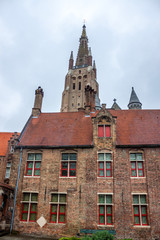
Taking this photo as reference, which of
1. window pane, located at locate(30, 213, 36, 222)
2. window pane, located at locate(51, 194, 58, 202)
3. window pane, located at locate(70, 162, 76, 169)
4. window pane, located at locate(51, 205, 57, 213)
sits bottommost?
window pane, located at locate(30, 213, 36, 222)

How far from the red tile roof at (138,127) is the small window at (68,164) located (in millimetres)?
4116

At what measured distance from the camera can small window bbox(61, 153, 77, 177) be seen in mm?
17277

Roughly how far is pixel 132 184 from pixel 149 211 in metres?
2.20

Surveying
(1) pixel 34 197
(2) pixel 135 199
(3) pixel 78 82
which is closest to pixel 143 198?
(2) pixel 135 199

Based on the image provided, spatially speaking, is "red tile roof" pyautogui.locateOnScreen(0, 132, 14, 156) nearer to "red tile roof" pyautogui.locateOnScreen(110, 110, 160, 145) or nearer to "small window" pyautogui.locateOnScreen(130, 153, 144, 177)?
"red tile roof" pyautogui.locateOnScreen(110, 110, 160, 145)

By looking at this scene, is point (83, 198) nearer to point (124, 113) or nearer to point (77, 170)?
point (77, 170)

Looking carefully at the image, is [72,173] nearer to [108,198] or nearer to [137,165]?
[108,198]

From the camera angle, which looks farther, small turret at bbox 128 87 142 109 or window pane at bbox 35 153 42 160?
small turret at bbox 128 87 142 109

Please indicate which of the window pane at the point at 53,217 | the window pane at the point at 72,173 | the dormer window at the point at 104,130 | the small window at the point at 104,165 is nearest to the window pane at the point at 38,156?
the window pane at the point at 72,173

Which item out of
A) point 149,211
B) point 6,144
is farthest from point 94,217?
point 6,144

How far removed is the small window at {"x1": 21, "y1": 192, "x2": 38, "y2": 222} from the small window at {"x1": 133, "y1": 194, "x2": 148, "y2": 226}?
25.5 feet

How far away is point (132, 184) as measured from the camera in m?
16.3

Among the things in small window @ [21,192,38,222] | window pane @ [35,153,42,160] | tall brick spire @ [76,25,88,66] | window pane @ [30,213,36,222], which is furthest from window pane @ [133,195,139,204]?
tall brick spire @ [76,25,88,66]

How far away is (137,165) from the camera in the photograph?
16906 mm
